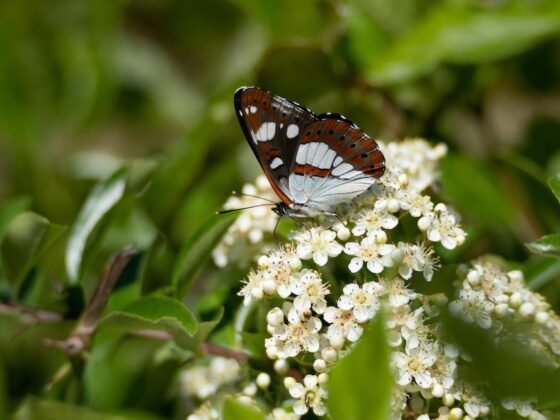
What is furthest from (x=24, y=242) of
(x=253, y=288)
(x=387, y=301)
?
(x=387, y=301)

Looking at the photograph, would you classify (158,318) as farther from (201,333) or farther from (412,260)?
(412,260)

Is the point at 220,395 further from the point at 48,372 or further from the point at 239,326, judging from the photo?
the point at 48,372

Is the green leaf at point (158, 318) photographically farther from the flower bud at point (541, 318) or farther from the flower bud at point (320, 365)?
the flower bud at point (541, 318)

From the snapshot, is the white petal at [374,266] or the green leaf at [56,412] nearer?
the white petal at [374,266]

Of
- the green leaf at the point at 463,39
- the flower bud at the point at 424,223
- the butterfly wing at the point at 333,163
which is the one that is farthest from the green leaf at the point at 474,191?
the flower bud at the point at 424,223

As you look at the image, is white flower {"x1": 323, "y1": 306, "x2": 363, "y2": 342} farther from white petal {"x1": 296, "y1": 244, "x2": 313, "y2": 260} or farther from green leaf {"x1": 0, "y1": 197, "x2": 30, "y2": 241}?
green leaf {"x1": 0, "y1": 197, "x2": 30, "y2": 241}

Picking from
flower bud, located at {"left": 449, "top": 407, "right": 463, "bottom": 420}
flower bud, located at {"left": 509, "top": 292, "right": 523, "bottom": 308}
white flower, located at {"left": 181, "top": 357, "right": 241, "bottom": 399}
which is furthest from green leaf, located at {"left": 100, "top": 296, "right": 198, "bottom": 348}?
flower bud, located at {"left": 509, "top": 292, "right": 523, "bottom": 308}
